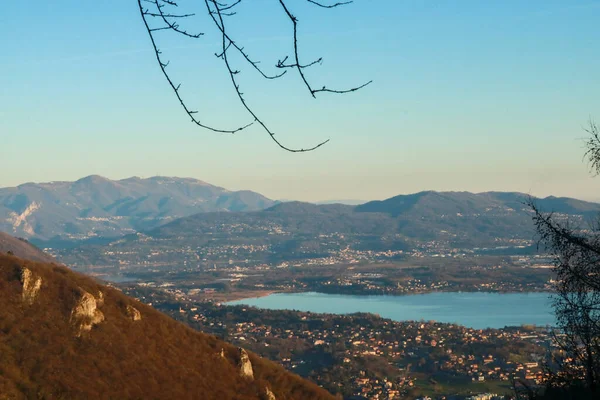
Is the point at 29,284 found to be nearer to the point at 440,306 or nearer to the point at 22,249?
the point at 440,306

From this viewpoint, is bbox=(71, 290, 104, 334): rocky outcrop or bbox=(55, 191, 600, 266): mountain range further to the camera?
bbox=(55, 191, 600, 266): mountain range

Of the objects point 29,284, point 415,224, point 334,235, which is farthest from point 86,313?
point 415,224

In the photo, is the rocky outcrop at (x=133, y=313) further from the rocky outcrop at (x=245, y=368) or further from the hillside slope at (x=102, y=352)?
the rocky outcrop at (x=245, y=368)

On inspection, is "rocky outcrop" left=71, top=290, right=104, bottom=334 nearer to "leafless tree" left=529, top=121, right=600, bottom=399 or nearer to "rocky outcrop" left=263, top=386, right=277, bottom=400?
"rocky outcrop" left=263, top=386, right=277, bottom=400

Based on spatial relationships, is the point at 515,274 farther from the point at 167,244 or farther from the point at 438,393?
the point at 167,244

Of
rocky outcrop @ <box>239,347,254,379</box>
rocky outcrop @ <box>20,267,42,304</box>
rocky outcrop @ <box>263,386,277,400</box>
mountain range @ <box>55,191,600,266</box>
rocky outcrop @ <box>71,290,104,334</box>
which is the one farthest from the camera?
mountain range @ <box>55,191,600,266</box>

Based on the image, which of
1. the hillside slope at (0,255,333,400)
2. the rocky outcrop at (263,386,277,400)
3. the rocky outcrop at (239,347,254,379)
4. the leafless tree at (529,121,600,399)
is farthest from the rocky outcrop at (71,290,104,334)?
the leafless tree at (529,121,600,399)
